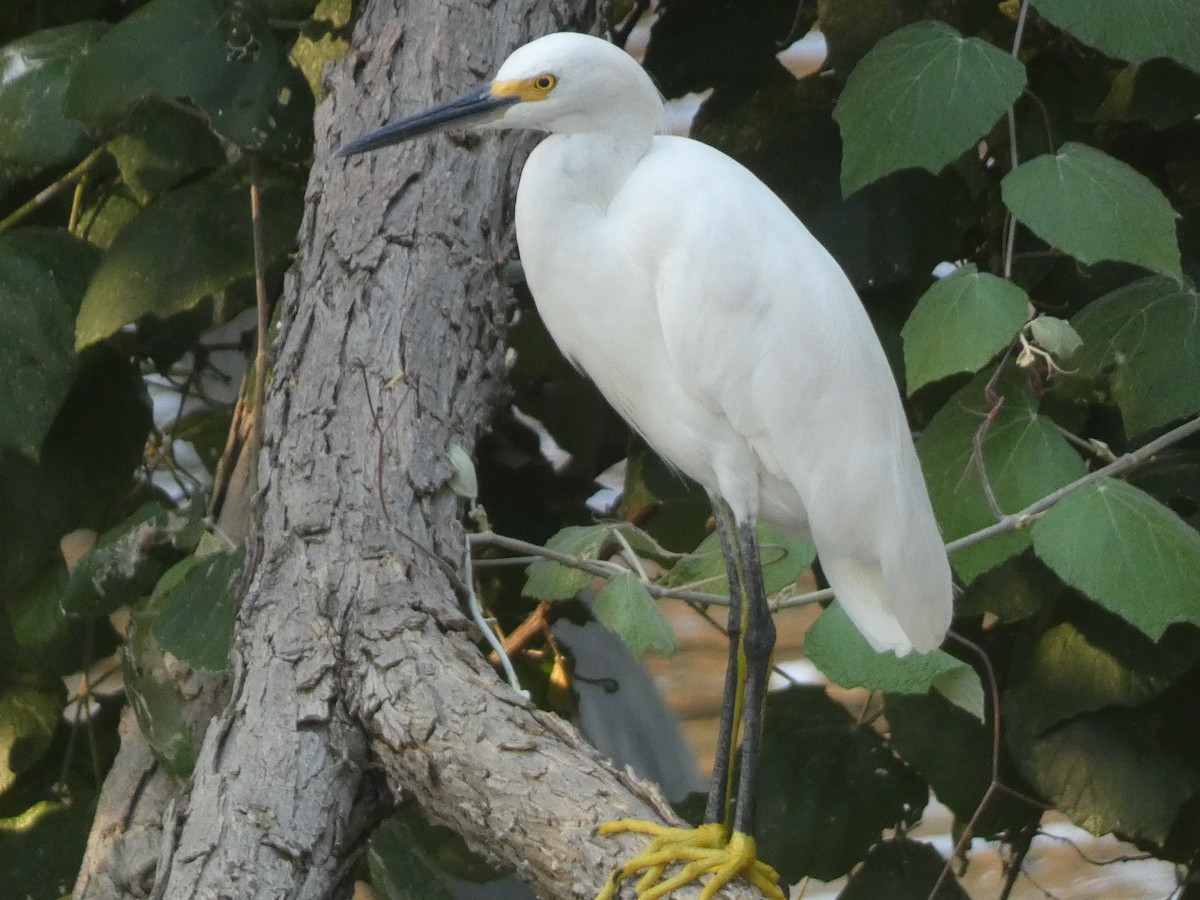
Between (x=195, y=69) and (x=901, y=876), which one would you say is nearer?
(x=195, y=69)

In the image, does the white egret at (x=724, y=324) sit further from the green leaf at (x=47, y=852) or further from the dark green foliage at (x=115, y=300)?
the green leaf at (x=47, y=852)

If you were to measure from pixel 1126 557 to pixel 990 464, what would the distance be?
214 millimetres

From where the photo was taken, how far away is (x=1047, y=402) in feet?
4.67

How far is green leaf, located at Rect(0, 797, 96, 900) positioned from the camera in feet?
5.12

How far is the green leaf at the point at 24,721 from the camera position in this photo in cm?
165

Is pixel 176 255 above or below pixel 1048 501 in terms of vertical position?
above

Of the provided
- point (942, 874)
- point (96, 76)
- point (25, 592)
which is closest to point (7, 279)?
point (96, 76)

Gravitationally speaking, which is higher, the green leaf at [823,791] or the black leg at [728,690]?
the black leg at [728,690]

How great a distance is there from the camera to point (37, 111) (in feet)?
4.43

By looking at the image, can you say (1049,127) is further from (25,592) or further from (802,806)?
(25,592)

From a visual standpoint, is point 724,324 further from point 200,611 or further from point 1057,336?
point 200,611

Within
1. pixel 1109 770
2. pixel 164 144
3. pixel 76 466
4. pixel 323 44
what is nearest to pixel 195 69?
pixel 164 144

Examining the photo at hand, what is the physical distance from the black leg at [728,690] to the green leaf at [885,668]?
0.08 m

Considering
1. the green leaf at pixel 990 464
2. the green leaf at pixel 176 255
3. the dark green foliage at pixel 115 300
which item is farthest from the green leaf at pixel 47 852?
the green leaf at pixel 990 464
